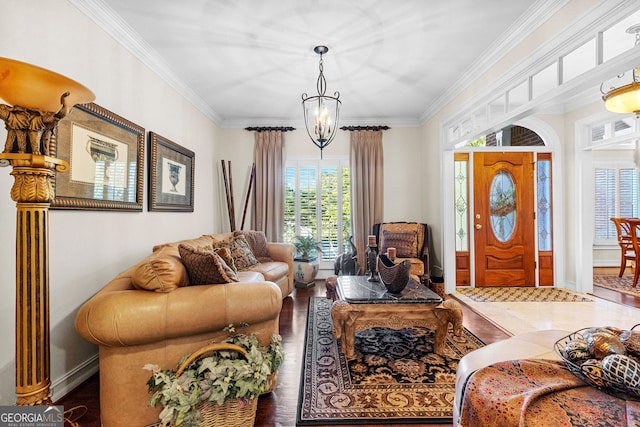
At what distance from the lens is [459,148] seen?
4.68 m

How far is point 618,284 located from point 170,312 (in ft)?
21.8

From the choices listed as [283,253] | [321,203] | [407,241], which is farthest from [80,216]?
[407,241]

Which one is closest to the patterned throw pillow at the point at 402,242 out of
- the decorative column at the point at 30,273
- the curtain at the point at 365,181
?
the curtain at the point at 365,181

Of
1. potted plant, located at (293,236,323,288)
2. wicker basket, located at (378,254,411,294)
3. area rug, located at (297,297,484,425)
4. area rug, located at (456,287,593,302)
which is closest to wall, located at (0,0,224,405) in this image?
area rug, located at (297,297,484,425)

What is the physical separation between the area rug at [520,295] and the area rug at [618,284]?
2.97 ft

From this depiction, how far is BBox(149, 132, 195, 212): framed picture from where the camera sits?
3.18m

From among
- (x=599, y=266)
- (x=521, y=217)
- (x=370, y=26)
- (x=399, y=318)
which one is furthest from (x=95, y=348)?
(x=599, y=266)

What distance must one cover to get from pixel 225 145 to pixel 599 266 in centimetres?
768

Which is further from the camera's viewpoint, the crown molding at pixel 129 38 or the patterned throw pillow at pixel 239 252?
the patterned throw pillow at pixel 239 252

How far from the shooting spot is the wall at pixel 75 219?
5.77 feet

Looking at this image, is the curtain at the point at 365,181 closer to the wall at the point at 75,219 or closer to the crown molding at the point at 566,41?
the crown molding at the point at 566,41

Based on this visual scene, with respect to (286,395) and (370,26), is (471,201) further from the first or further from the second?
(286,395)

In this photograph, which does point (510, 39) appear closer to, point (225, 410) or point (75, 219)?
point (225, 410)

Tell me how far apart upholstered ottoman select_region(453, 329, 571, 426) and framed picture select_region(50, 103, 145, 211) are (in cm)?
247
